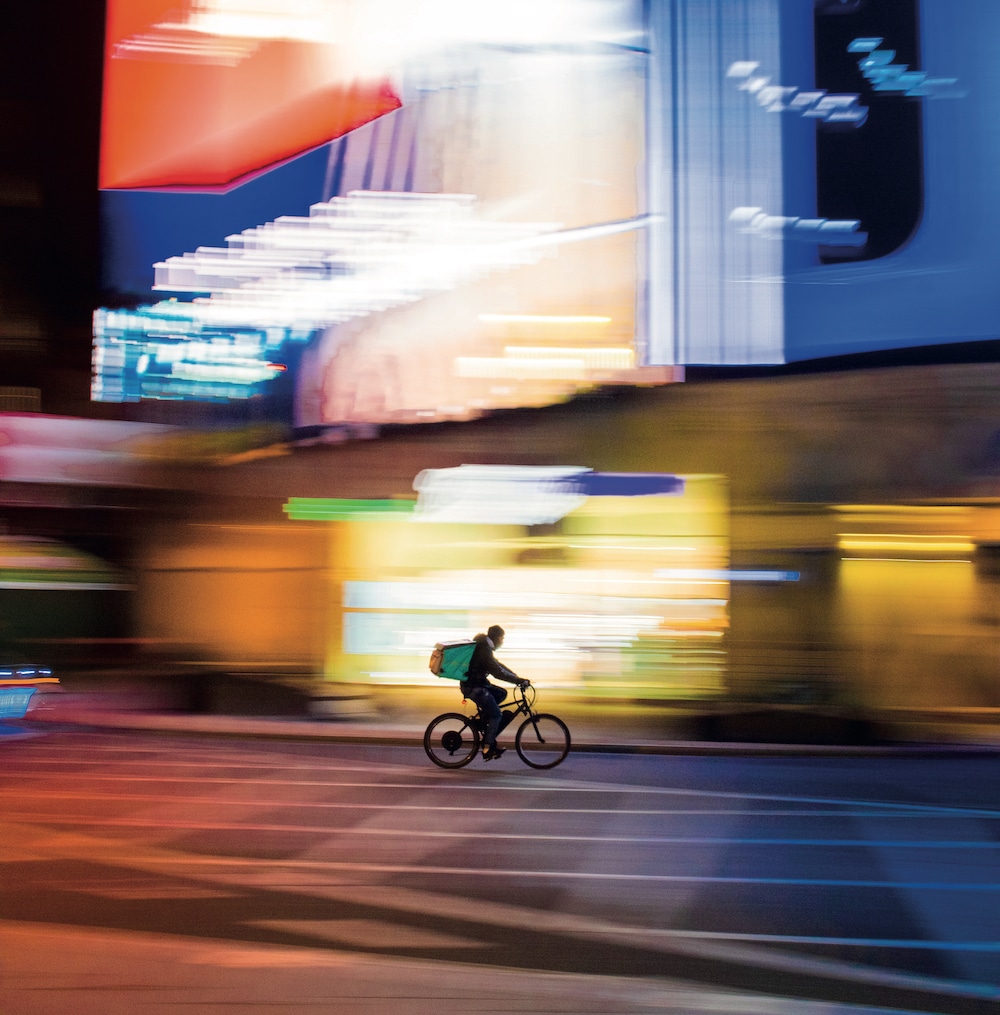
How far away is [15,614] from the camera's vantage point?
2319cm

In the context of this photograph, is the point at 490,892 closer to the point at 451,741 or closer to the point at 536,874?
the point at 536,874

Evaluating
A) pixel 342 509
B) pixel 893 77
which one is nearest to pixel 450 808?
pixel 342 509

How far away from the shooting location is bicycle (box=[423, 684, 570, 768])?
1255 centimetres

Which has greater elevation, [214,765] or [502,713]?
[502,713]

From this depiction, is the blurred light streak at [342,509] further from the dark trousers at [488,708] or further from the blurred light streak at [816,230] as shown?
the blurred light streak at [816,230]

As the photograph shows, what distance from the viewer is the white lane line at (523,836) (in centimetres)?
884

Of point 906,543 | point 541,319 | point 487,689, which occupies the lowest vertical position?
point 487,689

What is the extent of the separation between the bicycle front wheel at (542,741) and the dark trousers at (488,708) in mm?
440

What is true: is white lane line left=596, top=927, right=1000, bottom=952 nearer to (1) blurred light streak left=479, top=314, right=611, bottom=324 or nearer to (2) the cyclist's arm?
(2) the cyclist's arm

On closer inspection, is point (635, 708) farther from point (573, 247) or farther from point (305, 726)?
point (573, 247)

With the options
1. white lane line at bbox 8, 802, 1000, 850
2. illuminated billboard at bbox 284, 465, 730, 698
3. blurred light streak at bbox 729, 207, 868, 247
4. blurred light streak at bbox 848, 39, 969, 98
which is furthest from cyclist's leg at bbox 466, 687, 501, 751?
blurred light streak at bbox 848, 39, 969, 98

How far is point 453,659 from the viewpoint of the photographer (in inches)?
490

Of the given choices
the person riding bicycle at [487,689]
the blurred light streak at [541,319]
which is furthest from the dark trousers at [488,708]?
the blurred light streak at [541,319]

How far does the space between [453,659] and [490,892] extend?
534 cm
